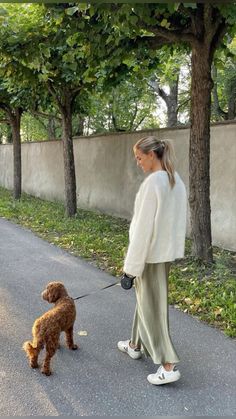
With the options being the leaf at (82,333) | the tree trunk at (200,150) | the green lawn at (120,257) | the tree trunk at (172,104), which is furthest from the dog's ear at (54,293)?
the tree trunk at (172,104)

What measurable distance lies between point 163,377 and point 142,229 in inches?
43.8

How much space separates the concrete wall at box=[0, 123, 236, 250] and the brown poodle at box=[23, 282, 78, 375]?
4.28m

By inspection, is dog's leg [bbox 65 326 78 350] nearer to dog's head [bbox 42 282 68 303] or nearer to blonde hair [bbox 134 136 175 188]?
dog's head [bbox 42 282 68 303]

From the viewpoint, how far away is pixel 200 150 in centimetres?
585

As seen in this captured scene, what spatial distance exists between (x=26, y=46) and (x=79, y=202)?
637cm

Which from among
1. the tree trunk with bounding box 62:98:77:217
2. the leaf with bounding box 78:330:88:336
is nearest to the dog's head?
the leaf with bounding box 78:330:88:336

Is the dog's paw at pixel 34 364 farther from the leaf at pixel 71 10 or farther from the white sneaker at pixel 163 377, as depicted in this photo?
the leaf at pixel 71 10

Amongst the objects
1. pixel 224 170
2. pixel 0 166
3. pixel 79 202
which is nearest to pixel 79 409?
pixel 224 170

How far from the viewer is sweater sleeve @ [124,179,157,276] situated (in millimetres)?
2828

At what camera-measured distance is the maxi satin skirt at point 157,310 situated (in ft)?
9.98

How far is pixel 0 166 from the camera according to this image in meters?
19.9

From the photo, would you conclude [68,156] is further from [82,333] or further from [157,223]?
[157,223]

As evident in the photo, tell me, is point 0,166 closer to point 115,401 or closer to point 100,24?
point 100,24

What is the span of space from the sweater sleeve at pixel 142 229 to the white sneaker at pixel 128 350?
0.87 m
